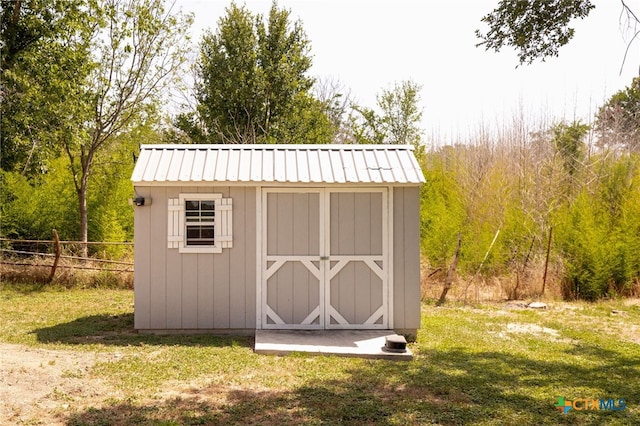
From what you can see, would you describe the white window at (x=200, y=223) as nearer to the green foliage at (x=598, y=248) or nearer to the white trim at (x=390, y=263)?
the white trim at (x=390, y=263)

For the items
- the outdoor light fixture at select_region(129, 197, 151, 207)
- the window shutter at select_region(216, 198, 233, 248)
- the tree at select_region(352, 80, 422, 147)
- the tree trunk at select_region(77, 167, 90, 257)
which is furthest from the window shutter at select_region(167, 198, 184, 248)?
the tree at select_region(352, 80, 422, 147)

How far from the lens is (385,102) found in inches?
801

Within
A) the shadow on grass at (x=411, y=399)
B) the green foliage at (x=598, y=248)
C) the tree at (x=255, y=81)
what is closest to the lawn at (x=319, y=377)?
the shadow on grass at (x=411, y=399)

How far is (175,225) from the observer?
285 inches

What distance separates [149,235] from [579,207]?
28.0 feet

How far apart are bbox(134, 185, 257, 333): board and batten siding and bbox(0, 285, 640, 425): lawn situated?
31 centimetres

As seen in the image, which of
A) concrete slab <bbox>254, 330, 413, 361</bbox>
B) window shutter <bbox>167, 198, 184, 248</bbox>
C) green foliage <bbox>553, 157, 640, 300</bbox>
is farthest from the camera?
green foliage <bbox>553, 157, 640, 300</bbox>

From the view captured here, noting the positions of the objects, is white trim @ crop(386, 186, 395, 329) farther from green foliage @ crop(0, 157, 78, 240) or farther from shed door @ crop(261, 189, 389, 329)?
green foliage @ crop(0, 157, 78, 240)

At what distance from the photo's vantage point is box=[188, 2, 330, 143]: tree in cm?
1505

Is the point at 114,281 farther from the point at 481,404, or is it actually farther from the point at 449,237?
the point at 481,404

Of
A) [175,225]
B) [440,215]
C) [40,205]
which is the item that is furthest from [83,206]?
[440,215]

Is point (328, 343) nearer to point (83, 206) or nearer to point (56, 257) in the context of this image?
point (56, 257)

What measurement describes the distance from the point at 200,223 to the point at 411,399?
12.0 feet

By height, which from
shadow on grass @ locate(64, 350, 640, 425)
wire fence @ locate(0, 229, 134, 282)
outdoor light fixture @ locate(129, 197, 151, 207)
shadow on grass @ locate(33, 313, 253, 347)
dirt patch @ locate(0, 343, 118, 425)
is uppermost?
outdoor light fixture @ locate(129, 197, 151, 207)
